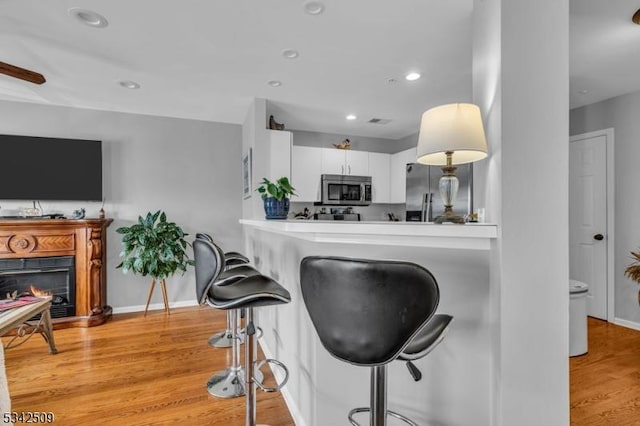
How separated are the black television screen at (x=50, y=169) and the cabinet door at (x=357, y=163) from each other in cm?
319

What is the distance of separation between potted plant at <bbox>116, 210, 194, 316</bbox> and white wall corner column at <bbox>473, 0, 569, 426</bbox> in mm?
3387

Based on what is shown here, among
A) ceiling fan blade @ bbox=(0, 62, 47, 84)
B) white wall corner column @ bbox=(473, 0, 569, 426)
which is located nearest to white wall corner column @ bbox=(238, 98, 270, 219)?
ceiling fan blade @ bbox=(0, 62, 47, 84)

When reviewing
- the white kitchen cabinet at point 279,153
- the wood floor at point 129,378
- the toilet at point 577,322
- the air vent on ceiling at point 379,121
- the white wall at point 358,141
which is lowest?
the wood floor at point 129,378

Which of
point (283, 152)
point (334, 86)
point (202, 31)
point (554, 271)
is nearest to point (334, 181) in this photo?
point (283, 152)

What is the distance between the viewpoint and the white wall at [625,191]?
10.9 feet

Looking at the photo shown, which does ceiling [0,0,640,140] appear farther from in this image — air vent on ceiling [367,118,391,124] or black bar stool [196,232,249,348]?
black bar stool [196,232,249,348]

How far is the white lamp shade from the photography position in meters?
1.34

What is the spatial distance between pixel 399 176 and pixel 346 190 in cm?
90

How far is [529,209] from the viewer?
4.22 ft

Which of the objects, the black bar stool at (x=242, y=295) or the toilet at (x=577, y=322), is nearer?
the black bar stool at (x=242, y=295)

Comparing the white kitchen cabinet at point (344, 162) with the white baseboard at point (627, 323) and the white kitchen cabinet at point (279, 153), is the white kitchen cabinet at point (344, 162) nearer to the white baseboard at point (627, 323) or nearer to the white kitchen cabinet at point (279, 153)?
the white kitchen cabinet at point (279, 153)

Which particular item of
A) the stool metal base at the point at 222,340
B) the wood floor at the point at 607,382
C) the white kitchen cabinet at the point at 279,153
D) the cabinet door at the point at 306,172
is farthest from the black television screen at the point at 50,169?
the wood floor at the point at 607,382

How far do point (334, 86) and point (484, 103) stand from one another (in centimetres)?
191

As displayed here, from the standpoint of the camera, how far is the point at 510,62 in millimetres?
1347
